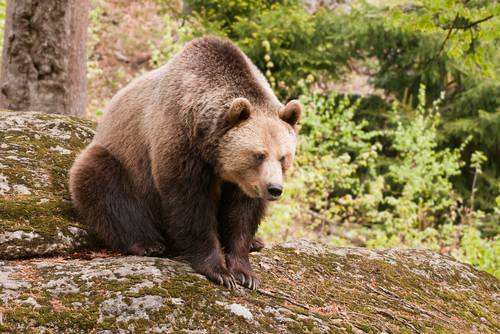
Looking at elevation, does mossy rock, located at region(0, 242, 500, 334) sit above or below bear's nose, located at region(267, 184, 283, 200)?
below

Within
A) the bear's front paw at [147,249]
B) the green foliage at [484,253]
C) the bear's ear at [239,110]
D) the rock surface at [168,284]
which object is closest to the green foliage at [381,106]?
the green foliage at [484,253]

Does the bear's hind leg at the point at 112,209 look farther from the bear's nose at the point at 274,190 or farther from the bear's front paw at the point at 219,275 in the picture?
the bear's nose at the point at 274,190

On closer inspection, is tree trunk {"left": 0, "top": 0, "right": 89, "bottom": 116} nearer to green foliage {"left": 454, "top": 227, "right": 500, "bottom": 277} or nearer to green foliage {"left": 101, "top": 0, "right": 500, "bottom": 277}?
green foliage {"left": 101, "top": 0, "right": 500, "bottom": 277}

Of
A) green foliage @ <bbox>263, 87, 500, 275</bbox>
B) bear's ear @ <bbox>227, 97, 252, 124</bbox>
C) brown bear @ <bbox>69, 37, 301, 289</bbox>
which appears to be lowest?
green foliage @ <bbox>263, 87, 500, 275</bbox>

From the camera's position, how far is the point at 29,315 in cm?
289

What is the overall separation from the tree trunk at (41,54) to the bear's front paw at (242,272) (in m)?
4.49

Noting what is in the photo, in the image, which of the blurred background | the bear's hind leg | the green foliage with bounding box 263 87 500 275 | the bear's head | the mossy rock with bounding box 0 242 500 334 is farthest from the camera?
the blurred background

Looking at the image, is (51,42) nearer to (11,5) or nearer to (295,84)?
(11,5)

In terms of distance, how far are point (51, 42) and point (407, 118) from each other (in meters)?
7.38

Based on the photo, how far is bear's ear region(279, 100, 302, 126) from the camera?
3906mm

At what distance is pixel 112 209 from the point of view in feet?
13.6

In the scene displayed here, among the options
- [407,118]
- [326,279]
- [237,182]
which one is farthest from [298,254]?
[407,118]

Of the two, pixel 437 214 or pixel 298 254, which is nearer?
pixel 298 254

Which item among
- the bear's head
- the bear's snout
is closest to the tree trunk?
the bear's head
